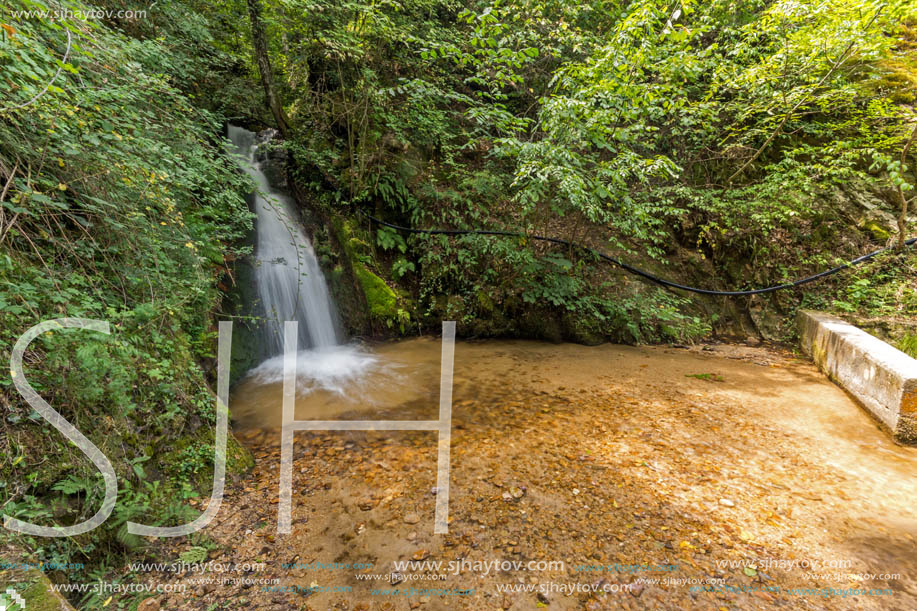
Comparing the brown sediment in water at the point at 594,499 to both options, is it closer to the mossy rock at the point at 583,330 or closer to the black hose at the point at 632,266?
the mossy rock at the point at 583,330

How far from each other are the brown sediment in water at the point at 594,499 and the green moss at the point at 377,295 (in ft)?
7.15

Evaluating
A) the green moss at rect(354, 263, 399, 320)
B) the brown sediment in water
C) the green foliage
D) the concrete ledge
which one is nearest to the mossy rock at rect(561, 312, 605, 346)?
the brown sediment in water

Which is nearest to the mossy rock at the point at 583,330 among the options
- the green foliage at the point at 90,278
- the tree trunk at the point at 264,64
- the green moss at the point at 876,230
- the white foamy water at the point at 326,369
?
the white foamy water at the point at 326,369

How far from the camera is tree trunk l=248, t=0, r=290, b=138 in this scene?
5.76m

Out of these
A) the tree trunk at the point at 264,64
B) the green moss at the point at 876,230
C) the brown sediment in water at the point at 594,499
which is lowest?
the brown sediment in water at the point at 594,499

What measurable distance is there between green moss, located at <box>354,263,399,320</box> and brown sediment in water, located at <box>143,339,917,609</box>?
2180mm

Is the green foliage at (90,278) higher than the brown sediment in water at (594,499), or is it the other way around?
the green foliage at (90,278)

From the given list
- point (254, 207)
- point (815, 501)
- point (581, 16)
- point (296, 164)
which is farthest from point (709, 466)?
point (581, 16)

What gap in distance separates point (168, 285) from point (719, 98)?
9676 mm

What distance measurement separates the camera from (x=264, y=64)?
6234 millimetres

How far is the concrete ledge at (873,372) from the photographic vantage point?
9.89ft

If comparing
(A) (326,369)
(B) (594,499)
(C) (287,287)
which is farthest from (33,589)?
(C) (287,287)

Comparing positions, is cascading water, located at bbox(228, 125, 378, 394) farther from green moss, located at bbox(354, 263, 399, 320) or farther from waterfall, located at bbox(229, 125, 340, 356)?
green moss, located at bbox(354, 263, 399, 320)

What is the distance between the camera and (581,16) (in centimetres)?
750
